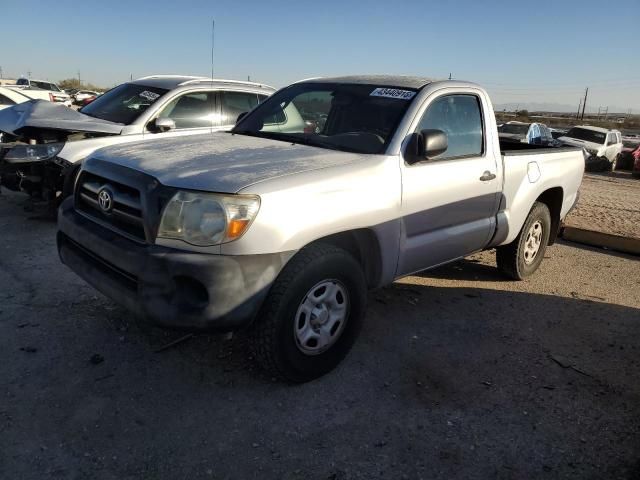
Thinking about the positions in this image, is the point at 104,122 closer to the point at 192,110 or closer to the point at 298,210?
the point at 192,110

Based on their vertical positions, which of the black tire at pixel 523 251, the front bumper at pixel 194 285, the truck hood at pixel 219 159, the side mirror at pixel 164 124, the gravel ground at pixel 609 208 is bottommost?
the gravel ground at pixel 609 208

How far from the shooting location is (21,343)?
11.3 ft

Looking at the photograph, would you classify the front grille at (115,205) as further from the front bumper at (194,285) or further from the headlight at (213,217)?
the headlight at (213,217)

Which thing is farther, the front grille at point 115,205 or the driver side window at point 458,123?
the driver side window at point 458,123

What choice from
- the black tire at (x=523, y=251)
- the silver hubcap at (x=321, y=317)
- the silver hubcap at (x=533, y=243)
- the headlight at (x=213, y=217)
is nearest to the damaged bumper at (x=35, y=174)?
the headlight at (x=213, y=217)

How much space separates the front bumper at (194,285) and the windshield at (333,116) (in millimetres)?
1211

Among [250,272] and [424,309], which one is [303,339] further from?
[424,309]

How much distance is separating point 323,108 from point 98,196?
6.10 ft

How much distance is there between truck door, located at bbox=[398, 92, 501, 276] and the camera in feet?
11.8

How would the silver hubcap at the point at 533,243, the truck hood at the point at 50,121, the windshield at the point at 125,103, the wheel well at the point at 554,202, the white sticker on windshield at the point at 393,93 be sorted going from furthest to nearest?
the windshield at the point at 125,103, the truck hood at the point at 50,121, the wheel well at the point at 554,202, the silver hubcap at the point at 533,243, the white sticker on windshield at the point at 393,93

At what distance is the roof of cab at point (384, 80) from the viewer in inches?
156

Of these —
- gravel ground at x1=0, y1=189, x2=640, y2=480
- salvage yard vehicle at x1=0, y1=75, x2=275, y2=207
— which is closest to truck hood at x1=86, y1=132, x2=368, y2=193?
gravel ground at x1=0, y1=189, x2=640, y2=480

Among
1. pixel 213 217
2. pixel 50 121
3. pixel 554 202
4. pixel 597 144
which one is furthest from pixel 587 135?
pixel 213 217

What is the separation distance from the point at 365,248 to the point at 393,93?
1.21 metres
